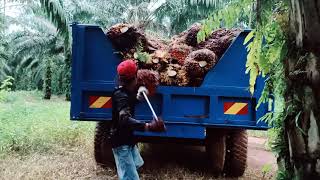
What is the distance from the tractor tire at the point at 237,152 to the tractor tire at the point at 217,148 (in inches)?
4.4

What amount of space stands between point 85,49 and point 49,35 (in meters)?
23.7

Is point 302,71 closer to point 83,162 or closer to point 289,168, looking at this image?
point 289,168

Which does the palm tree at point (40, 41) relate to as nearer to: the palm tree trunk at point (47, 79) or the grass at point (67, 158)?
the palm tree trunk at point (47, 79)

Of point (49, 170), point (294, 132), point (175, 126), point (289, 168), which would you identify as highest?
point (294, 132)

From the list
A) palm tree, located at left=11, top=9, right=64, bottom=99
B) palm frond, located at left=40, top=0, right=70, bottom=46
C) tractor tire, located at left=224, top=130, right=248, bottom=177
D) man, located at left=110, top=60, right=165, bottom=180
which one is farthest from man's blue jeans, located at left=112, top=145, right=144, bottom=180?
palm tree, located at left=11, top=9, right=64, bottom=99

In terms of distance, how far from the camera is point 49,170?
19.5 feet

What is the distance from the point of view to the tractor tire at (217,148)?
6098mm

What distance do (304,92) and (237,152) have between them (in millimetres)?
4021

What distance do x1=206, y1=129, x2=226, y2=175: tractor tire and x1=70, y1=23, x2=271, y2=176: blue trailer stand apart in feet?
1.93

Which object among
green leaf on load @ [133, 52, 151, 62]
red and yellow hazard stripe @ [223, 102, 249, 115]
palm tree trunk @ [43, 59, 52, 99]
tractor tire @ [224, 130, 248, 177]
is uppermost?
green leaf on load @ [133, 52, 151, 62]

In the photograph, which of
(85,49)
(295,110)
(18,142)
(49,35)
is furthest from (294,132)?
(49,35)

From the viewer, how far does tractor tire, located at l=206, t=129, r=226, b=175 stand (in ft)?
20.0

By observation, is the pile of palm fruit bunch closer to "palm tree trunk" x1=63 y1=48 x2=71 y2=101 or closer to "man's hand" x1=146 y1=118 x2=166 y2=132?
"man's hand" x1=146 y1=118 x2=166 y2=132

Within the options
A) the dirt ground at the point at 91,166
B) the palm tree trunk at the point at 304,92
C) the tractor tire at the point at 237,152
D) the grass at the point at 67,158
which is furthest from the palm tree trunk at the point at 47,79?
the palm tree trunk at the point at 304,92
